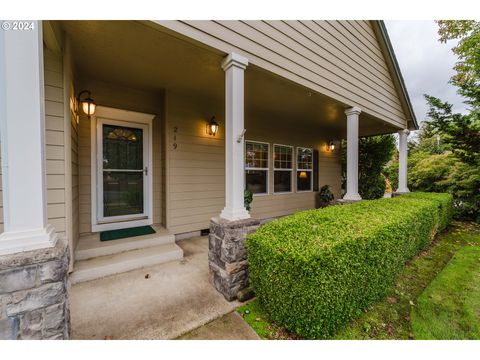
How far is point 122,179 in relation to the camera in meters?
3.90

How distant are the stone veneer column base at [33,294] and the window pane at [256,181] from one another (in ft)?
13.7

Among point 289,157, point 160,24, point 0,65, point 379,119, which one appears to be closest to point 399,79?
point 379,119

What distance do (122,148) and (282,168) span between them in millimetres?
4068

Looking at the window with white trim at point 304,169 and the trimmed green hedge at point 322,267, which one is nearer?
the trimmed green hedge at point 322,267

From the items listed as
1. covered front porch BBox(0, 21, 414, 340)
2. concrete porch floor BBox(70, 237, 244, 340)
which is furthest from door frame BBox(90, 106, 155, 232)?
concrete porch floor BBox(70, 237, 244, 340)

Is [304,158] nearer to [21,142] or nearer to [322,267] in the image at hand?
[322,267]

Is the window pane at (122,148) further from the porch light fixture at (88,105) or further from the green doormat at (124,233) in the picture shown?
the green doormat at (124,233)

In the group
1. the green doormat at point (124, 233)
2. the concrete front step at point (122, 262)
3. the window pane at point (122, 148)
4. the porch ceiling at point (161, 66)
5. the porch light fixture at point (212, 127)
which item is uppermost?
the porch ceiling at point (161, 66)

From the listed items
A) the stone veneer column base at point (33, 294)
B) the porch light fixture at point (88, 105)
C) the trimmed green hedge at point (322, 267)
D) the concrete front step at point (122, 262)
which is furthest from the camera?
the porch light fixture at point (88, 105)

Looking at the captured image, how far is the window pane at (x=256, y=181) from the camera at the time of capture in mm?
5383

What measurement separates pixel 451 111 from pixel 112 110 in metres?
8.29

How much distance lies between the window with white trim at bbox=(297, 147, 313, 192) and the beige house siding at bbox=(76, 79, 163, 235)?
413 cm

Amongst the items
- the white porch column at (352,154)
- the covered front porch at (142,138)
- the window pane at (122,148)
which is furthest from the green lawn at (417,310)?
the window pane at (122,148)
